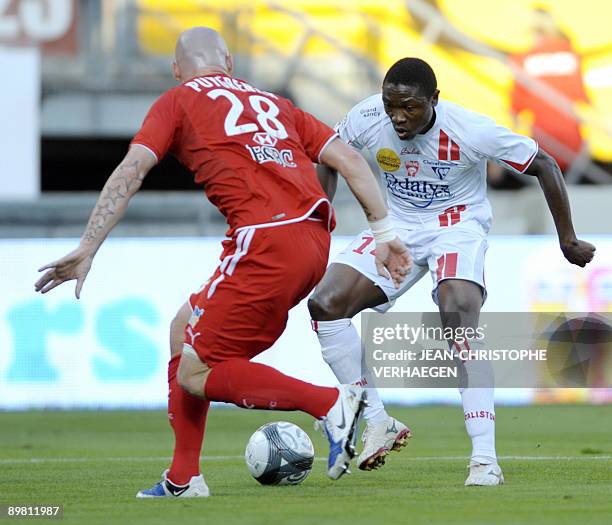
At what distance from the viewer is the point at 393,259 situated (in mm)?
5941

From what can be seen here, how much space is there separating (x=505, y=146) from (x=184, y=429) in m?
2.19

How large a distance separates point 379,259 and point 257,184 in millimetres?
603

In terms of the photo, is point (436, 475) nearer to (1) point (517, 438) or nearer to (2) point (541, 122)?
(1) point (517, 438)

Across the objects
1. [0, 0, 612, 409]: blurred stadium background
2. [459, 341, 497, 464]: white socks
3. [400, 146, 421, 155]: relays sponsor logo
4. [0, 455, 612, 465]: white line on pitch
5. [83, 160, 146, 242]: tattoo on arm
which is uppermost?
[83, 160, 146, 242]: tattoo on arm

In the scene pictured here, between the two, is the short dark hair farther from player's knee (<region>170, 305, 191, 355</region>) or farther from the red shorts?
player's knee (<region>170, 305, 191, 355</region>)

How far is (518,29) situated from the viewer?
63.4 feet

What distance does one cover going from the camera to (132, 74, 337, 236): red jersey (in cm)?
589

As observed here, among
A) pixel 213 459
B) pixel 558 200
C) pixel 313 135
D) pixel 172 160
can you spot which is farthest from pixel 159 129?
pixel 172 160

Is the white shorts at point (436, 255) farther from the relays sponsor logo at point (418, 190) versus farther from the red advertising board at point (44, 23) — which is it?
the red advertising board at point (44, 23)

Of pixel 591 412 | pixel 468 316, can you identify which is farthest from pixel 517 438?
pixel 468 316

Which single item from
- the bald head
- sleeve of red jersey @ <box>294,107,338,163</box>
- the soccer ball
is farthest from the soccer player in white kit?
the bald head

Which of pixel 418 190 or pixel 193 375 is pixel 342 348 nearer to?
pixel 418 190

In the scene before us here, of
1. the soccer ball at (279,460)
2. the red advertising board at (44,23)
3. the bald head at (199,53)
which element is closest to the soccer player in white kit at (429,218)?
the soccer ball at (279,460)

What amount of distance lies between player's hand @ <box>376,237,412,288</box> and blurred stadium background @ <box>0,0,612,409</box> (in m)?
6.70
